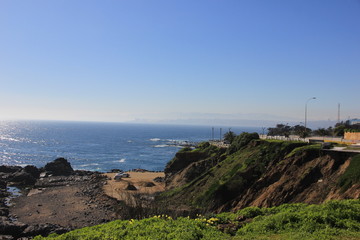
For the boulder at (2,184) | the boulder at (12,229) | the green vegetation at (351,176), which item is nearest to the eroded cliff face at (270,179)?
the green vegetation at (351,176)

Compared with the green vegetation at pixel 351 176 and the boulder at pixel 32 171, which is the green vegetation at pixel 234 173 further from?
the boulder at pixel 32 171

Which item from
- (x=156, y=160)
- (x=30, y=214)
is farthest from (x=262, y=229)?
(x=156, y=160)

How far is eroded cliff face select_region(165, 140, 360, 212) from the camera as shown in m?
29.8

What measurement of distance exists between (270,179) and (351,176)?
9.54 meters

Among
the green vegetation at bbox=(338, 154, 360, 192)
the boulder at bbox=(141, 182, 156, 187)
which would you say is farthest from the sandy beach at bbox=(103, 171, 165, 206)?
the green vegetation at bbox=(338, 154, 360, 192)

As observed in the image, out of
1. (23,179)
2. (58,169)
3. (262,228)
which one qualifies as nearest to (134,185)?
(23,179)

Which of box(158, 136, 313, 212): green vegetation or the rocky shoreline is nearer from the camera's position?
the rocky shoreline

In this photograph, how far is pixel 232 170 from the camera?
1631 inches

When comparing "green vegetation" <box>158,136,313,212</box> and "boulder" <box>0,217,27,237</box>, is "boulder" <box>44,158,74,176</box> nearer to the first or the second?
"green vegetation" <box>158,136,313,212</box>

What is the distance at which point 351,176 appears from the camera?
27312 millimetres

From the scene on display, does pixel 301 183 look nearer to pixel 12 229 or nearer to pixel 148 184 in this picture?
pixel 12 229

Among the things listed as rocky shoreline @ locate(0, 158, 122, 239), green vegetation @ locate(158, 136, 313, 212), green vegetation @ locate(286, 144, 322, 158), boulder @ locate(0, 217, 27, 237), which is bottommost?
rocky shoreline @ locate(0, 158, 122, 239)

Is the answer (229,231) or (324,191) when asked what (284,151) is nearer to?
(324,191)

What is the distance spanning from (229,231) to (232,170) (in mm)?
25013
